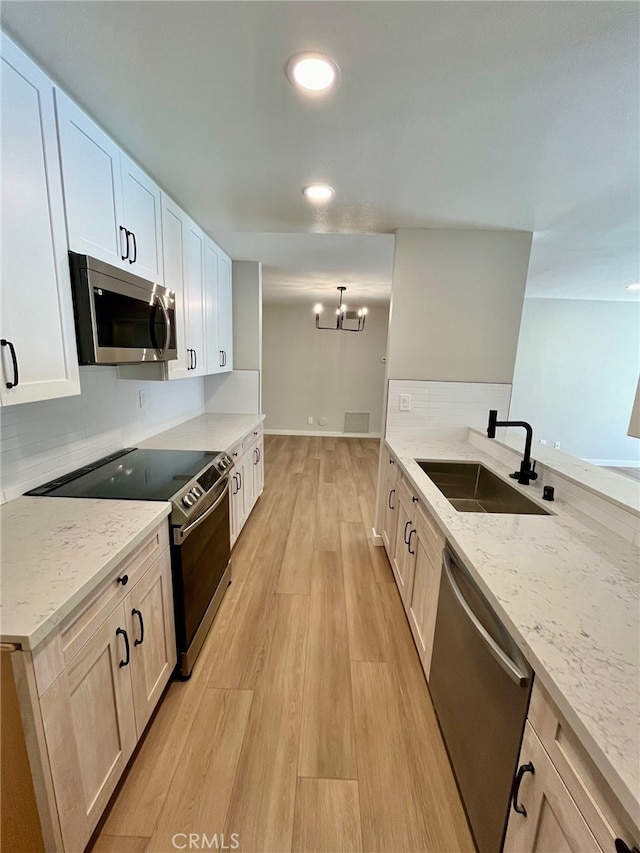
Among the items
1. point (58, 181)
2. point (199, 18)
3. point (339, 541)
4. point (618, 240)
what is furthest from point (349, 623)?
point (618, 240)

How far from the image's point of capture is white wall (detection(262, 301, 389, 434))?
6301 mm

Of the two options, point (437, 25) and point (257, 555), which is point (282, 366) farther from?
point (437, 25)

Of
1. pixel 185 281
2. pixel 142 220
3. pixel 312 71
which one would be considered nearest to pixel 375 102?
pixel 312 71

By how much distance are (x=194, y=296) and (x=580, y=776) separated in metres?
2.82

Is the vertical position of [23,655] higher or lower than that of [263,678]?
higher

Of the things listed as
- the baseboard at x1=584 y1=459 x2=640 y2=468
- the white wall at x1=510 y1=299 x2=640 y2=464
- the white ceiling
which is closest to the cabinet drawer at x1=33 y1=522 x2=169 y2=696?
the white ceiling

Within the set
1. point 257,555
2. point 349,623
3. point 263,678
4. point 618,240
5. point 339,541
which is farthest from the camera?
point 339,541

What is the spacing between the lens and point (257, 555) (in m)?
2.71

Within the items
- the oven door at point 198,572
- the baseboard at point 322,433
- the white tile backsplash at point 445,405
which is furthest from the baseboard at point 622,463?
the oven door at point 198,572

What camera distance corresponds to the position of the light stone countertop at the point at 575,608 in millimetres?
607

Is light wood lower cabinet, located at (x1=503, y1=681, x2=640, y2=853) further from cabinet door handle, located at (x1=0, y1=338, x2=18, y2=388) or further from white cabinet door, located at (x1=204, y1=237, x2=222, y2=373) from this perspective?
white cabinet door, located at (x1=204, y1=237, x2=222, y2=373)

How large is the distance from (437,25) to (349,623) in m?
2.52

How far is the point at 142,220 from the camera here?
175cm

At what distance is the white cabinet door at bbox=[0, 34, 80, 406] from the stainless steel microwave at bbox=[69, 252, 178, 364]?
0.17ft
